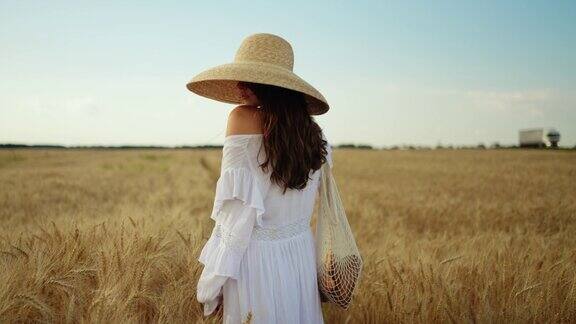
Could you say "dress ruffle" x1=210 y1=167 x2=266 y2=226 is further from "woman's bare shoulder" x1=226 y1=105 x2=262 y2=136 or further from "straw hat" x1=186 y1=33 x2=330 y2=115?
"straw hat" x1=186 y1=33 x2=330 y2=115

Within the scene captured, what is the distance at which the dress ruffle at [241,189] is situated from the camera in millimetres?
1713

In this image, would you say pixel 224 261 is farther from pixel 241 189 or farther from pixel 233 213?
pixel 241 189

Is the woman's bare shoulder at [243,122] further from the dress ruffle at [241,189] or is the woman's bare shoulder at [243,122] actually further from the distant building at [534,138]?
the distant building at [534,138]

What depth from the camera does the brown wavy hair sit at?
69.2 inches

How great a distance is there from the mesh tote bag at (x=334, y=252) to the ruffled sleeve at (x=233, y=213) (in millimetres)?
461

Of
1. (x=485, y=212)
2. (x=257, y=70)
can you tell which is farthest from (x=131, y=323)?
(x=485, y=212)

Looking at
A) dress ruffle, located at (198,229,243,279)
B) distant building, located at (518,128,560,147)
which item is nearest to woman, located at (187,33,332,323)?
dress ruffle, located at (198,229,243,279)

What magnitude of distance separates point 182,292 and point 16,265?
0.84 metres

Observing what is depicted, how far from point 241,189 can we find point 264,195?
0.47ft

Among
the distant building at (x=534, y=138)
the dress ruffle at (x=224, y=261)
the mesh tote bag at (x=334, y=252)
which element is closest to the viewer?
the dress ruffle at (x=224, y=261)

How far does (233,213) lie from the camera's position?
177cm

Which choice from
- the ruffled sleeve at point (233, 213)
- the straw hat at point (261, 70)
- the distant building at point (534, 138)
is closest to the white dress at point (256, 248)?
the ruffled sleeve at point (233, 213)

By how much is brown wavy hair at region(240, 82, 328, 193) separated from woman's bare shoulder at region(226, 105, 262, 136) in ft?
0.11

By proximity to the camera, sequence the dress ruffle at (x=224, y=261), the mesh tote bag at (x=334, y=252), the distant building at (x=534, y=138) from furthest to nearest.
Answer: the distant building at (x=534, y=138), the mesh tote bag at (x=334, y=252), the dress ruffle at (x=224, y=261)
